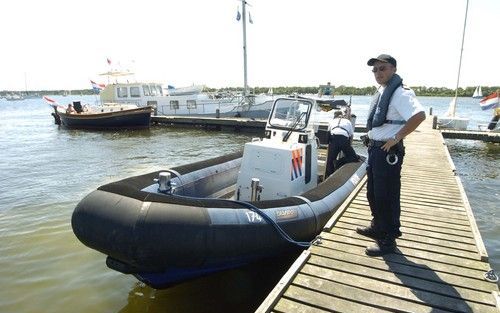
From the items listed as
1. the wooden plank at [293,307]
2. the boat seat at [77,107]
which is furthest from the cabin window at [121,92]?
the wooden plank at [293,307]

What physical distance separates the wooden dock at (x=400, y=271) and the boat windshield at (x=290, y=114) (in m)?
1.76

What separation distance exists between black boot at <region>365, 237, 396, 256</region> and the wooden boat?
21.3m

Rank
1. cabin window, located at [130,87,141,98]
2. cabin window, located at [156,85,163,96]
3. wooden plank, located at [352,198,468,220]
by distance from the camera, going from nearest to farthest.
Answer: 1. wooden plank, located at [352,198,468,220]
2. cabin window, located at [130,87,141,98]
3. cabin window, located at [156,85,163,96]

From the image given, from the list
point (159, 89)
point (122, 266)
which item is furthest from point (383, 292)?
point (159, 89)

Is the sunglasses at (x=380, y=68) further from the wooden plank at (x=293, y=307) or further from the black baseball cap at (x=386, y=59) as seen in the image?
the wooden plank at (x=293, y=307)

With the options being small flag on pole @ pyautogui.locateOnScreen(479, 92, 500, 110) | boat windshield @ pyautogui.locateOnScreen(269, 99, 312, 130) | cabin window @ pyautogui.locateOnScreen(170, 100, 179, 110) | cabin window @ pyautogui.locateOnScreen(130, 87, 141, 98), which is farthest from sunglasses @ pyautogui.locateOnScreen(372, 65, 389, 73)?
cabin window @ pyautogui.locateOnScreen(130, 87, 141, 98)

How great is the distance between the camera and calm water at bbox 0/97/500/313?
469 centimetres

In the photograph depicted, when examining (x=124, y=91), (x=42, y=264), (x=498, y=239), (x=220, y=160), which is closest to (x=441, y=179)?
(x=498, y=239)

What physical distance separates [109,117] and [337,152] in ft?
63.6

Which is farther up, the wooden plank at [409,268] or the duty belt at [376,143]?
the duty belt at [376,143]

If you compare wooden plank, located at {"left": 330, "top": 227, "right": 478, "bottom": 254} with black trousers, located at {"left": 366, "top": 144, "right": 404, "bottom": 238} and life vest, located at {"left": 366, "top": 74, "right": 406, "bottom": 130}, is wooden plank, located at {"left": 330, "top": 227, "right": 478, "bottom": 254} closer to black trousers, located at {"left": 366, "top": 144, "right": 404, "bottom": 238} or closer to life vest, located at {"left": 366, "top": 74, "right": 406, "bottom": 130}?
black trousers, located at {"left": 366, "top": 144, "right": 404, "bottom": 238}

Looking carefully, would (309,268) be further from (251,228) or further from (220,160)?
(220,160)

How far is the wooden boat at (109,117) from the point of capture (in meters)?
23.2

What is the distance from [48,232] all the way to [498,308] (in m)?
6.88
